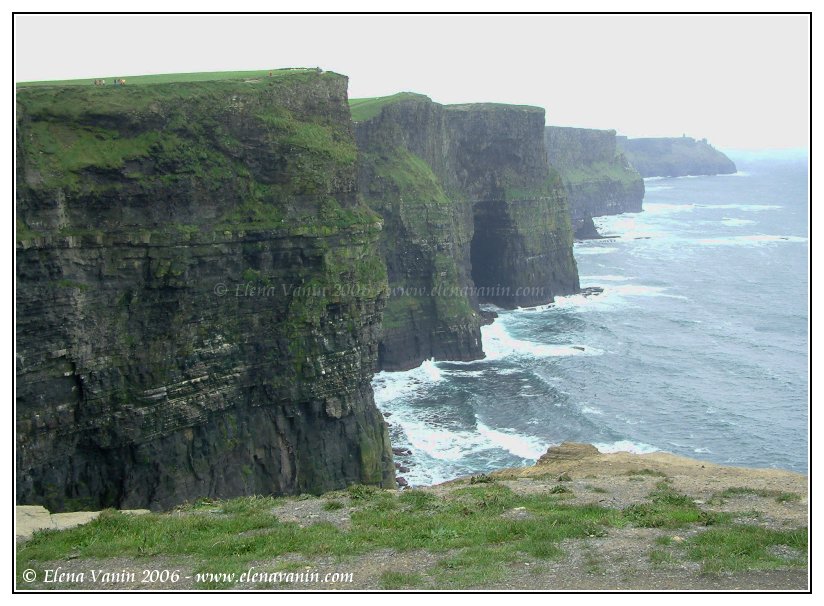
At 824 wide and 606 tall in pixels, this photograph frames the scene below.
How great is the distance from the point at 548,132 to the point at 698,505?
489 feet

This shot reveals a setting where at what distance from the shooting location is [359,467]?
148 ft

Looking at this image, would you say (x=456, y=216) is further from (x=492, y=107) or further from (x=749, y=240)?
(x=749, y=240)

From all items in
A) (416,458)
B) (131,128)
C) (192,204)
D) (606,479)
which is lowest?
(416,458)

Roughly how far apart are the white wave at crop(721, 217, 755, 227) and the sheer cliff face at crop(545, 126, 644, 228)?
20291 millimetres

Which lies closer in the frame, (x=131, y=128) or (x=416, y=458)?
(x=131, y=128)

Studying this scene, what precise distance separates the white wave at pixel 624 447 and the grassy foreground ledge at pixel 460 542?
27581mm

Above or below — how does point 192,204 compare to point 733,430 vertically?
above

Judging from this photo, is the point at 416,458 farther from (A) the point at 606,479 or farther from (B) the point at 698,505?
(B) the point at 698,505

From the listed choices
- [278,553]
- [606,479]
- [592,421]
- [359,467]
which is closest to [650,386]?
[592,421]

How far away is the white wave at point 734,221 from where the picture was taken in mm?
168625

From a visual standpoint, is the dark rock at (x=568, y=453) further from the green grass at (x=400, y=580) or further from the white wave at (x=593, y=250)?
the white wave at (x=593, y=250)

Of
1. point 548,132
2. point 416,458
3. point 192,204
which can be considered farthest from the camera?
point 548,132

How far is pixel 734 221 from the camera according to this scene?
174 metres

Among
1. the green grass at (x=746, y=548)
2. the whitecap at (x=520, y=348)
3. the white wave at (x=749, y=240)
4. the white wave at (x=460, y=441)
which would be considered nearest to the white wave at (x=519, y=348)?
the whitecap at (x=520, y=348)
